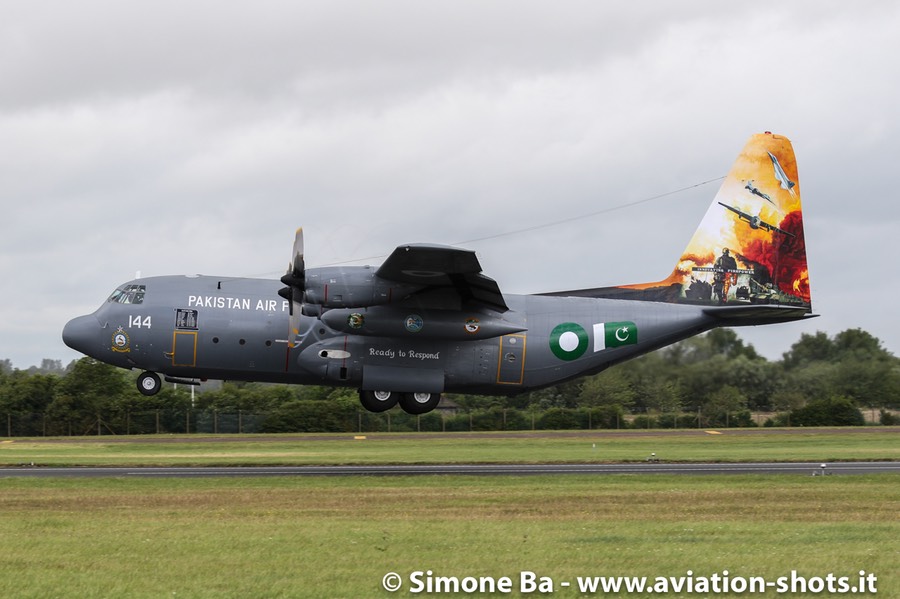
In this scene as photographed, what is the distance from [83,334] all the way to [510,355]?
1243 cm

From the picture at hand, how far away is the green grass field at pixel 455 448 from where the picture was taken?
39031 millimetres

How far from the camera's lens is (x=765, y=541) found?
63.6ft

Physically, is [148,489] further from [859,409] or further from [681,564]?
[859,409]

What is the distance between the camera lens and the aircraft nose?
30734 millimetres

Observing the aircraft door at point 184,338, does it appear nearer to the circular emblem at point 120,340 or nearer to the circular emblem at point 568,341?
the circular emblem at point 120,340

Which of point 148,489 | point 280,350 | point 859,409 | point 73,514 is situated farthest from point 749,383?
point 73,514

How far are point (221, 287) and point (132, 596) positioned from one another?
16892mm

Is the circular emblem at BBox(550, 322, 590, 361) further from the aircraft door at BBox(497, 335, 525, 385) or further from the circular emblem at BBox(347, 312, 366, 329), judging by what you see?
the circular emblem at BBox(347, 312, 366, 329)

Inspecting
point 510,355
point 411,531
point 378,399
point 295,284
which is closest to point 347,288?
point 295,284

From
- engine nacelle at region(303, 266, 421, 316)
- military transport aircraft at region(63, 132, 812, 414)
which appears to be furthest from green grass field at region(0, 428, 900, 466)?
engine nacelle at region(303, 266, 421, 316)

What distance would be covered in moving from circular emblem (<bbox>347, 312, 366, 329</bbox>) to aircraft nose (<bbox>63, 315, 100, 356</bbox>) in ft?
24.3

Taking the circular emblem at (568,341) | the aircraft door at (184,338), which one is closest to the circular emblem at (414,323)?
the circular emblem at (568,341)

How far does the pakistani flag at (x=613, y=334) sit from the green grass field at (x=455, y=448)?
757cm

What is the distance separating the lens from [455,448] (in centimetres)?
4550
